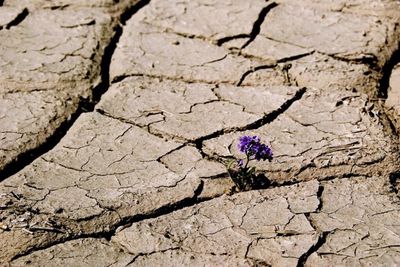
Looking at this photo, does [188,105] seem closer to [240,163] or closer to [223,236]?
[240,163]

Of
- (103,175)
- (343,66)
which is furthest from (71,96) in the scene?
(343,66)

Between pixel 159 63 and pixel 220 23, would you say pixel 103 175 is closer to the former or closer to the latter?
pixel 159 63

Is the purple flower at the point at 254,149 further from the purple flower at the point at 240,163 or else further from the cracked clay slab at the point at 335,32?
the cracked clay slab at the point at 335,32

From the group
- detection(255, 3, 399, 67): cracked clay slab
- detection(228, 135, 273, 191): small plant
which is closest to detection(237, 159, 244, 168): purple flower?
detection(228, 135, 273, 191): small plant

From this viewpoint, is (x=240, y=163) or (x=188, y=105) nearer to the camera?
(x=240, y=163)

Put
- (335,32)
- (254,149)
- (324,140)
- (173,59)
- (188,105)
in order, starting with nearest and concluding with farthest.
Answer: (254,149), (324,140), (188,105), (173,59), (335,32)

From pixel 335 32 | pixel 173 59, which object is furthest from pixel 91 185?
pixel 335 32

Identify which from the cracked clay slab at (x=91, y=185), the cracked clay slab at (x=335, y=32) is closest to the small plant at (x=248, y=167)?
the cracked clay slab at (x=91, y=185)
